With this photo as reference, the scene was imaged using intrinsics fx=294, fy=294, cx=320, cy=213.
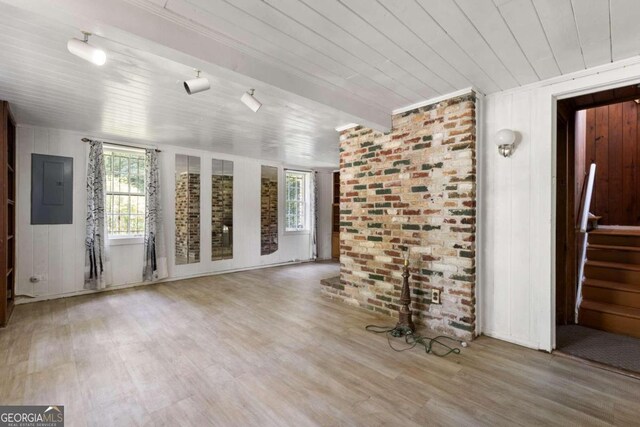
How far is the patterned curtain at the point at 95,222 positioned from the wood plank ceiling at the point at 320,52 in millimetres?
1042

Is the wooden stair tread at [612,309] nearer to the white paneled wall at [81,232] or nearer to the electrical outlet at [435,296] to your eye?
the electrical outlet at [435,296]

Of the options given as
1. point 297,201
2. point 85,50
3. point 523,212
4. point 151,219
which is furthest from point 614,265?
point 151,219

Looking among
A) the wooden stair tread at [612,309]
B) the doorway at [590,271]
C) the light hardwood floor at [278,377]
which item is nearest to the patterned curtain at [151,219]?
the light hardwood floor at [278,377]

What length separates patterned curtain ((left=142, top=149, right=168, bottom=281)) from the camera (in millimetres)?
4715

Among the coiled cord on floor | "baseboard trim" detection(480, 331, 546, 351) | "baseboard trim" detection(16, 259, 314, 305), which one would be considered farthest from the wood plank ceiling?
"baseboard trim" detection(16, 259, 314, 305)

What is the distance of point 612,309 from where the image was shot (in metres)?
2.89

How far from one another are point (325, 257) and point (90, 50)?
6.38 metres

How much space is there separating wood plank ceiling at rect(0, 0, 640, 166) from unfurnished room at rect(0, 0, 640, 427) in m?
0.02

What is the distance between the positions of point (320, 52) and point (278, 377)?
230 centimetres

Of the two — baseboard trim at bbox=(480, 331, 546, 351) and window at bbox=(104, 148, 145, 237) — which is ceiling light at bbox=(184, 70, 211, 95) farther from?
window at bbox=(104, 148, 145, 237)

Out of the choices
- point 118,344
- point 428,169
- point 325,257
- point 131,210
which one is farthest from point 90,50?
point 325,257

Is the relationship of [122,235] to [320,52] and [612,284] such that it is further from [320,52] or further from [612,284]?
[612,284]

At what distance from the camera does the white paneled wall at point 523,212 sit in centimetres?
243

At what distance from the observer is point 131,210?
4.79 metres
